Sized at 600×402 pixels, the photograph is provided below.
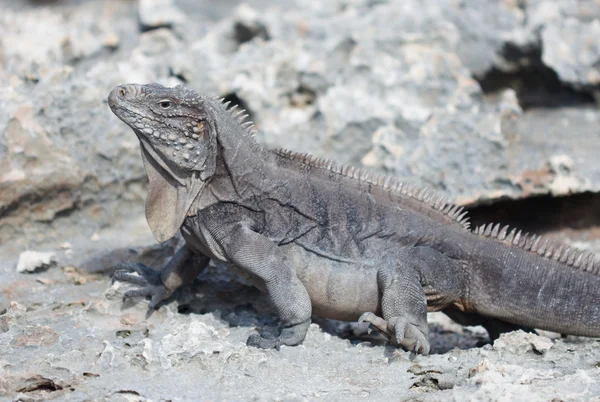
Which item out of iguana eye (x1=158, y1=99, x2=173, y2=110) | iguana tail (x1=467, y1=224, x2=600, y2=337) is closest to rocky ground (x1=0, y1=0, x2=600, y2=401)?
iguana tail (x1=467, y1=224, x2=600, y2=337)

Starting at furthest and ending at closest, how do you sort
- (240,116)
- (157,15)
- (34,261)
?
(157,15) → (34,261) → (240,116)

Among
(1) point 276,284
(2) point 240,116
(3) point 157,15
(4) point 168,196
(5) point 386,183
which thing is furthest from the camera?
(3) point 157,15

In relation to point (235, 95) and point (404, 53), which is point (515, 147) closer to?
point (404, 53)

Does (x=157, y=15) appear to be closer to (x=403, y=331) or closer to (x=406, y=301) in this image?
(x=406, y=301)

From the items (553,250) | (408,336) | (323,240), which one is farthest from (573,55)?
(408,336)

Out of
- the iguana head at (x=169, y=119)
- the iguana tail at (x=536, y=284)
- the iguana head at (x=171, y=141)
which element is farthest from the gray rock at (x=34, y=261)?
the iguana tail at (x=536, y=284)

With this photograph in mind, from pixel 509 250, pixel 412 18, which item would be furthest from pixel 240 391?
pixel 412 18

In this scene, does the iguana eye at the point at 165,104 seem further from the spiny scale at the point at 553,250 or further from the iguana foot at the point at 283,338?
the spiny scale at the point at 553,250
